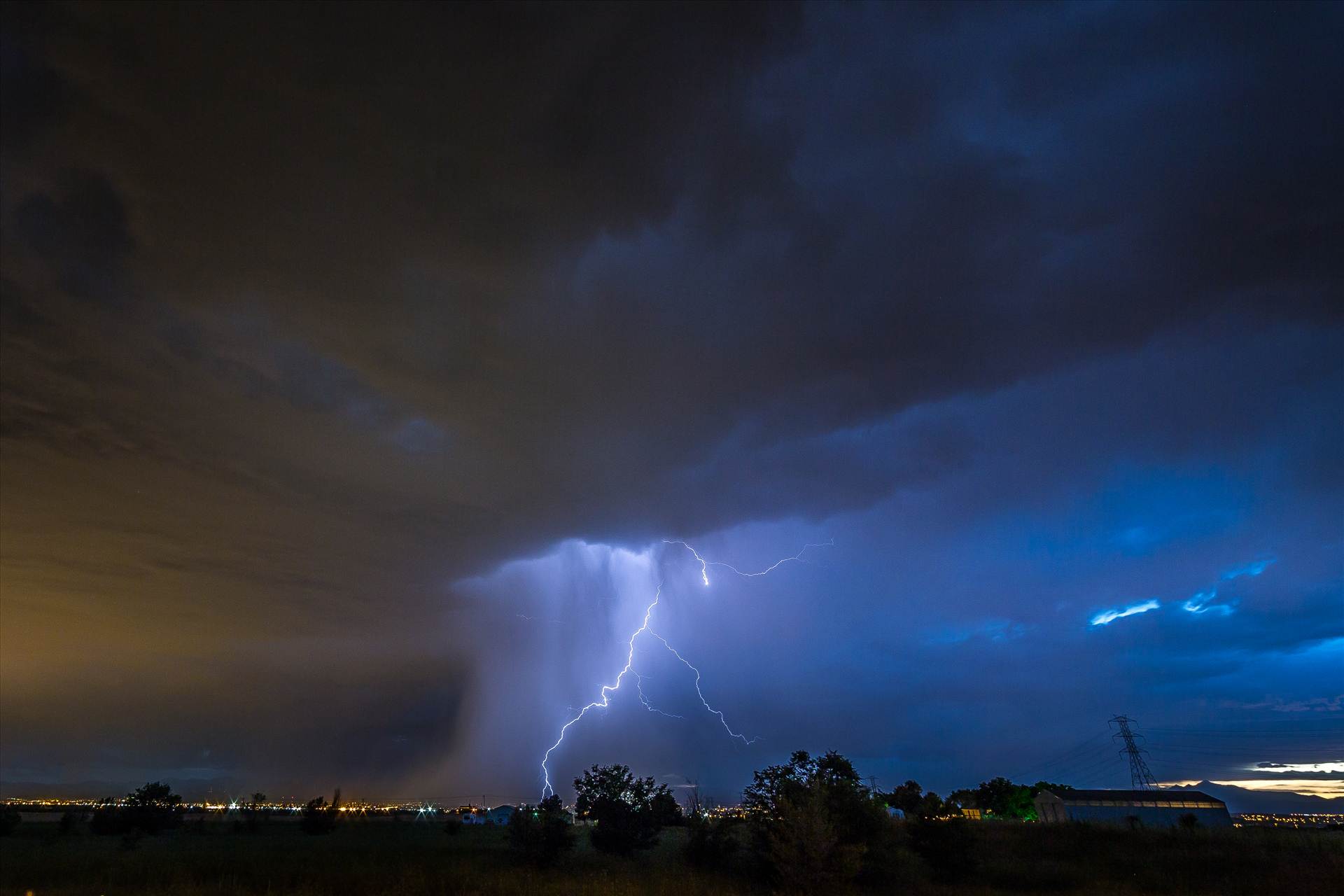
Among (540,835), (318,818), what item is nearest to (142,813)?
(318,818)

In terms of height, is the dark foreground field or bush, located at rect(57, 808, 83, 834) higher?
bush, located at rect(57, 808, 83, 834)

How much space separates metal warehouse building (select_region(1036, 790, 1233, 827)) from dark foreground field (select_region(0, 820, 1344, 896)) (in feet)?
142

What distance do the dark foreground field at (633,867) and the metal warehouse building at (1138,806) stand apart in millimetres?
43192

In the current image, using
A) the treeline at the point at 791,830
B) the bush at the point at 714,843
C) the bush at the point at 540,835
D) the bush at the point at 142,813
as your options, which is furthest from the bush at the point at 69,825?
the bush at the point at 714,843

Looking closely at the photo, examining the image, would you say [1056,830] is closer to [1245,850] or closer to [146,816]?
[1245,850]

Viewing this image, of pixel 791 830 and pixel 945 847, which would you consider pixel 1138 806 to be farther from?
pixel 791 830

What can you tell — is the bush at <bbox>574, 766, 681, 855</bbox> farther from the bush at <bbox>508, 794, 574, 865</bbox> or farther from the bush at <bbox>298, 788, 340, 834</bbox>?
the bush at <bbox>298, 788, 340, 834</bbox>

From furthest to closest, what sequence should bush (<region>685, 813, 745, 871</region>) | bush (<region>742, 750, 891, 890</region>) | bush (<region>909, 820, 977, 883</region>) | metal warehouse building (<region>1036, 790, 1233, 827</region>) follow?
1. metal warehouse building (<region>1036, 790, 1233, 827</region>)
2. bush (<region>909, 820, 977, 883</region>)
3. bush (<region>685, 813, 745, 871</region>)
4. bush (<region>742, 750, 891, 890</region>)

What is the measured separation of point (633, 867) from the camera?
2723 centimetres

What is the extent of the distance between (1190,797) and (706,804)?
69.3m

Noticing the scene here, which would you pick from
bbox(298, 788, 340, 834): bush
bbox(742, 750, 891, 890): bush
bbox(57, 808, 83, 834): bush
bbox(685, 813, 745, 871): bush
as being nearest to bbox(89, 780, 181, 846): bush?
bbox(57, 808, 83, 834): bush

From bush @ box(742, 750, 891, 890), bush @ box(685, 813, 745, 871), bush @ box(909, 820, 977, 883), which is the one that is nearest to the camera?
bush @ box(742, 750, 891, 890)

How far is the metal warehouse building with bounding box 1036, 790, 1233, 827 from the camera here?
7231cm

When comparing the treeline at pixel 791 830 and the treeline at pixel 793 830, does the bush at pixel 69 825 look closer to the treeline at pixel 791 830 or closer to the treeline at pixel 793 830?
the treeline at pixel 791 830
